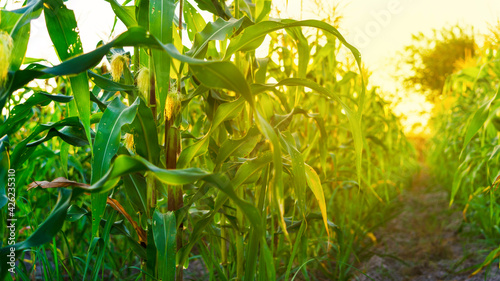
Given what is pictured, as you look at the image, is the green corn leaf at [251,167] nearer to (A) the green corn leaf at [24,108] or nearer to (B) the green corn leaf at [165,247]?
(B) the green corn leaf at [165,247]

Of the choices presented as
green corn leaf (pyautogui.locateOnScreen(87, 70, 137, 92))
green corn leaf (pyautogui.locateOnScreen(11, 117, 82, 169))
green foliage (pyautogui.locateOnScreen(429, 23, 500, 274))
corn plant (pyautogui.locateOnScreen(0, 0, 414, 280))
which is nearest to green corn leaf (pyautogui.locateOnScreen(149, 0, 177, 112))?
corn plant (pyautogui.locateOnScreen(0, 0, 414, 280))

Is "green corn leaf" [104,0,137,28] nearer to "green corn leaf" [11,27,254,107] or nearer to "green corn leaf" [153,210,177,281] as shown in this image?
"green corn leaf" [11,27,254,107]

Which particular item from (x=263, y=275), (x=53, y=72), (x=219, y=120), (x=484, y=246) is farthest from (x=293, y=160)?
(x=484, y=246)

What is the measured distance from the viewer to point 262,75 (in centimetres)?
91

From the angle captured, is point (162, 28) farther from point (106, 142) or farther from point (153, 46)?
point (106, 142)

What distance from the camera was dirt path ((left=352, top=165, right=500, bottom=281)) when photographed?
139 centimetres

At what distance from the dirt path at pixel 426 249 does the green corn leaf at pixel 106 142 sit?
38.9 inches

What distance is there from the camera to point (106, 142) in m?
0.57

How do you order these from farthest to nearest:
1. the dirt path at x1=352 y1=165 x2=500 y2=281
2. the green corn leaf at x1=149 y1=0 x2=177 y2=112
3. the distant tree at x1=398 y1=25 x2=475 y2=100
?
1. the distant tree at x1=398 y1=25 x2=475 y2=100
2. the dirt path at x1=352 y1=165 x2=500 y2=281
3. the green corn leaf at x1=149 y1=0 x2=177 y2=112

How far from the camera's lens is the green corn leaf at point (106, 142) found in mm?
566

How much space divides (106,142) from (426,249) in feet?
5.17

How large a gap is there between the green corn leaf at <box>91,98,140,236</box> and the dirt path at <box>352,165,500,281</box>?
988mm

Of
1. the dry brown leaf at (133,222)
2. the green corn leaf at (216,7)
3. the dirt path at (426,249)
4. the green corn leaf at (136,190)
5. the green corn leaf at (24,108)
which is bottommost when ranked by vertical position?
the dirt path at (426,249)

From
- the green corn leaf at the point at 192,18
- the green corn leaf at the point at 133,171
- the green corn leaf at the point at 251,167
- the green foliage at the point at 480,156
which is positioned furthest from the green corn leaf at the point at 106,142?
the green foliage at the point at 480,156
